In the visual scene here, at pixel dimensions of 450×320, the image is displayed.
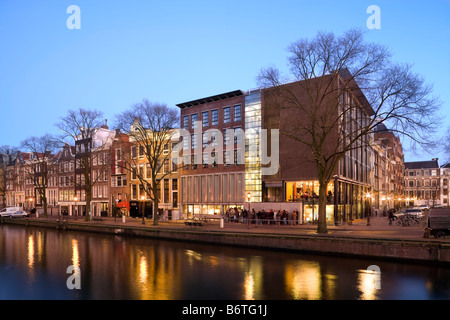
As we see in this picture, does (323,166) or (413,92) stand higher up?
(413,92)

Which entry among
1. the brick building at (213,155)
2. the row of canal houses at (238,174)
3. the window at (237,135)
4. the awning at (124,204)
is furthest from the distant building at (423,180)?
the awning at (124,204)

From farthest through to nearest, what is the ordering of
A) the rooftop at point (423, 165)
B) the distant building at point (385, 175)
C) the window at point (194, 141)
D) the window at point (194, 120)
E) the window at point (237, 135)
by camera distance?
the rooftop at point (423, 165)
the distant building at point (385, 175)
the window at point (194, 120)
the window at point (194, 141)
the window at point (237, 135)

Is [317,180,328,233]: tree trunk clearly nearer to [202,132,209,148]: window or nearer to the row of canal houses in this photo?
the row of canal houses

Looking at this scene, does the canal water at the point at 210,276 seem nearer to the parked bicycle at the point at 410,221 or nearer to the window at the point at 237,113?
the parked bicycle at the point at 410,221

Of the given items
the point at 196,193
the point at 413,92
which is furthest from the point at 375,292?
the point at 196,193

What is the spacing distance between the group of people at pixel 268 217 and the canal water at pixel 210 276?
40.1 feet

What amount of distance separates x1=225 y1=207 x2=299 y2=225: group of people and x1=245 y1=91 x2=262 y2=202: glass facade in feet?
11.0

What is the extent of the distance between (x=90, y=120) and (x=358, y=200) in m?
40.6

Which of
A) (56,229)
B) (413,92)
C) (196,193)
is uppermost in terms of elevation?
(413,92)

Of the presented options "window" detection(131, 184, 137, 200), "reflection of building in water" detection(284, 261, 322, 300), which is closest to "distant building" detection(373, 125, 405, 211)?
"window" detection(131, 184, 137, 200)

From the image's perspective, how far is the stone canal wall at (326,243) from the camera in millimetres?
21036
